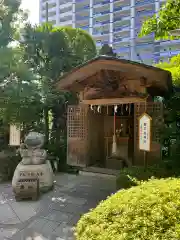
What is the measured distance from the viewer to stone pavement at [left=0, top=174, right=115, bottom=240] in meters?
3.89

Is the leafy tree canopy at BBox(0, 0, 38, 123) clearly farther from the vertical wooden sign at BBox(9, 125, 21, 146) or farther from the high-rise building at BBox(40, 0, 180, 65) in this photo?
the high-rise building at BBox(40, 0, 180, 65)

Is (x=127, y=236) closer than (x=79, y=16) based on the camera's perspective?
Yes

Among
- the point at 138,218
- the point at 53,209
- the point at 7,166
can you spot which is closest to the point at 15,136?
the point at 7,166

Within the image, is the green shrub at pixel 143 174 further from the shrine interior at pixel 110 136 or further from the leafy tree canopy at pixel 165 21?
the leafy tree canopy at pixel 165 21

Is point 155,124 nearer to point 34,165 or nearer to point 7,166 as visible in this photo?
point 34,165

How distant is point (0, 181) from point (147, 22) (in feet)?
23.4

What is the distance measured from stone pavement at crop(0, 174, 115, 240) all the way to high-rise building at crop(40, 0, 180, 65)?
42165mm

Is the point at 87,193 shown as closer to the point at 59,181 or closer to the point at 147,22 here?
the point at 59,181

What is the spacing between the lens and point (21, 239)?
3672mm

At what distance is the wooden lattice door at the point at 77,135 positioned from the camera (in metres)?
7.31

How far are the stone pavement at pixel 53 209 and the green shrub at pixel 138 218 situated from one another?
1.69 m

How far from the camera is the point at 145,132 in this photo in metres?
5.41

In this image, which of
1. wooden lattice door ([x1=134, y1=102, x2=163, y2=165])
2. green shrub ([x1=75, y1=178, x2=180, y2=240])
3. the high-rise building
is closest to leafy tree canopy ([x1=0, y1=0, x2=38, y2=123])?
wooden lattice door ([x1=134, y1=102, x2=163, y2=165])

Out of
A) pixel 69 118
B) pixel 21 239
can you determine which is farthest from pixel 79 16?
pixel 21 239
